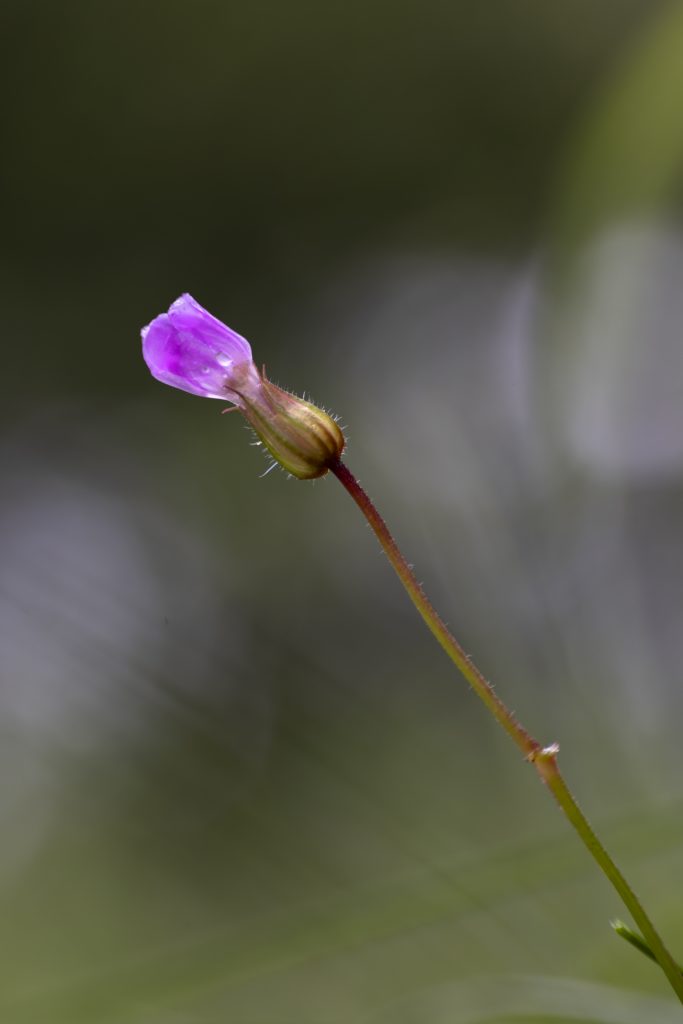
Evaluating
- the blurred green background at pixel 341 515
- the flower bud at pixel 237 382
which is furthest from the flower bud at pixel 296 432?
the blurred green background at pixel 341 515

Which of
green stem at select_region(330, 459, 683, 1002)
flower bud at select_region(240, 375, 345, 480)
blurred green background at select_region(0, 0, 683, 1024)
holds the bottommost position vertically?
green stem at select_region(330, 459, 683, 1002)

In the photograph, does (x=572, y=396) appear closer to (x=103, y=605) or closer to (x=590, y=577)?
(x=590, y=577)

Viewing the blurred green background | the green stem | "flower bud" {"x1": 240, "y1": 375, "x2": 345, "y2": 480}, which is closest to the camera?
the green stem

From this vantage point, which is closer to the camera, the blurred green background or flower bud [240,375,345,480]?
flower bud [240,375,345,480]

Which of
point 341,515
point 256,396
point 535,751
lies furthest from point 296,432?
point 341,515

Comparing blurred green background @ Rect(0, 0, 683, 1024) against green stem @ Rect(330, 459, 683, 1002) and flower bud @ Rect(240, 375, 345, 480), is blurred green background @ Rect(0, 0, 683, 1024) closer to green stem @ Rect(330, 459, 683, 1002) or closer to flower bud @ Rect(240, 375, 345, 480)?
green stem @ Rect(330, 459, 683, 1002)

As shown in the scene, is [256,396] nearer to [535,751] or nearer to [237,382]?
[237,382]

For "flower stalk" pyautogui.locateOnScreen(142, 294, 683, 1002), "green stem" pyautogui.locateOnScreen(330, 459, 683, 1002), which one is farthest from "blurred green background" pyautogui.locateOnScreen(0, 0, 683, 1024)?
"flower stalk" pyautogui.locateOnScreen(142, 294, 683, 1002)

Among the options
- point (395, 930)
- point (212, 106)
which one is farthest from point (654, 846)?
point (212, 106)
